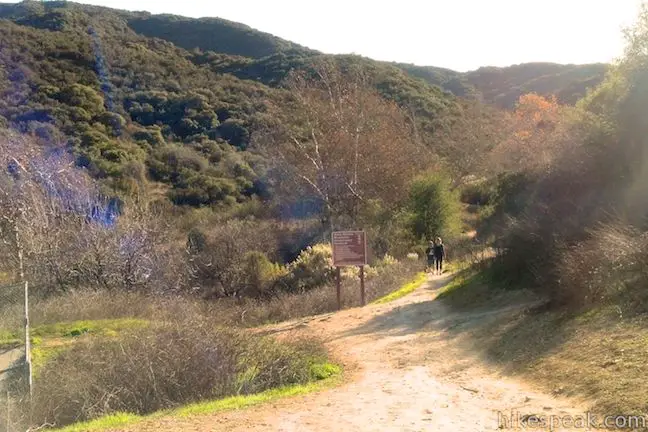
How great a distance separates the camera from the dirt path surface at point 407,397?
6.74 m

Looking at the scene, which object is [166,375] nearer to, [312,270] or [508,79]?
A: [312,270]

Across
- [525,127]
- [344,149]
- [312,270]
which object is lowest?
[312,270]

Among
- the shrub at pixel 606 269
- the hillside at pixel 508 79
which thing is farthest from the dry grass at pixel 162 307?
the hillside at pixel 508 79

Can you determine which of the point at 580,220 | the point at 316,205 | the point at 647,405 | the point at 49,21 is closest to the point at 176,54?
the point at 49,21

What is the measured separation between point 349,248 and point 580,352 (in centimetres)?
903

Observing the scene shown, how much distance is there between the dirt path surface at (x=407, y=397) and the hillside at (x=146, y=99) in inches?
1213

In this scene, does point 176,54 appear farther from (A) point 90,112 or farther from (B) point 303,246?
(B) point 303,246

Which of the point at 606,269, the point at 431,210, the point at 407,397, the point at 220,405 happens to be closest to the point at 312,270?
the point at 431,210

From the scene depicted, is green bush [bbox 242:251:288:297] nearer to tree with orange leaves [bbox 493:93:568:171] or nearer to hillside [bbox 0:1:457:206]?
hillside [bbox 0:1:457:206]

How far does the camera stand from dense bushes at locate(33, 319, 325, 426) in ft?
31.7

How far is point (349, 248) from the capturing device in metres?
16.7

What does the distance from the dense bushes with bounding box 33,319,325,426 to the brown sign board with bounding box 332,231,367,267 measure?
20.4ft

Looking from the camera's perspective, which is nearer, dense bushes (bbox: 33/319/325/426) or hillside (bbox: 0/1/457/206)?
dense bushes (bbox: 33/319/325/426)

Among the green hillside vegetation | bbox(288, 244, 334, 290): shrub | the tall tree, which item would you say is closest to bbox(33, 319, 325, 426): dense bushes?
the green hillside vegetation
